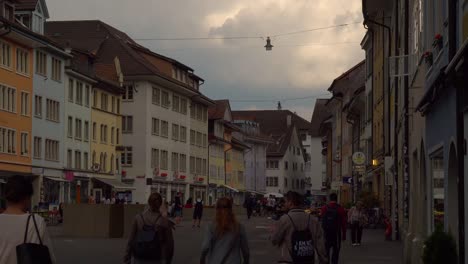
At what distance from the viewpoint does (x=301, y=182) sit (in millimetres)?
178875

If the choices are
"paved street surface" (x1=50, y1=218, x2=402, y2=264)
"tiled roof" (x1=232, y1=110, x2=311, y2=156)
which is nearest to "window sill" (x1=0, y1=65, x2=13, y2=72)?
"paved street surface" (x1=50, y1=218, x2=402, y2=264)

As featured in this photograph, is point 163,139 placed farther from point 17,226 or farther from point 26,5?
point 17,226

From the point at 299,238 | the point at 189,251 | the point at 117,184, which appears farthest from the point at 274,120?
the point at 299,238

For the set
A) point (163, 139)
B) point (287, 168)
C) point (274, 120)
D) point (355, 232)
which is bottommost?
point (355, 232)

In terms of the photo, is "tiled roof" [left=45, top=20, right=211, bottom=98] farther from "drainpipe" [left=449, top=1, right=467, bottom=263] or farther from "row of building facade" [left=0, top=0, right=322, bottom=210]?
"drainpipe" [left=449, top=1, right=467, bottom=263]

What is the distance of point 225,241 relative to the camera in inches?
449

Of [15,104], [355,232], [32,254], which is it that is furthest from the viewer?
[15,104]

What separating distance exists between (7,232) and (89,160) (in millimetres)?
73226

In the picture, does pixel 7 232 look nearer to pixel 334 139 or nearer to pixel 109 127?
pixel 109 127

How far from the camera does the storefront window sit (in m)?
16.8

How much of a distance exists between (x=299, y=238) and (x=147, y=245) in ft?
5.96

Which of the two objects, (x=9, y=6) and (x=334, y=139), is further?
(x=334, y=139)

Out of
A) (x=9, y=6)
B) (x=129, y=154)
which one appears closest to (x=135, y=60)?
(x=129, y=154)

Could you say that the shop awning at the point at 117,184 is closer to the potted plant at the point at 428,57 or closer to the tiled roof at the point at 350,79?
the tiled roof at the point at 350,79
